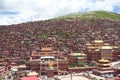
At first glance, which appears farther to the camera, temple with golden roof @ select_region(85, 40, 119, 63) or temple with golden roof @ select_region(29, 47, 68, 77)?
temple with golden roof @ select_region(85, 40, 119, 63)

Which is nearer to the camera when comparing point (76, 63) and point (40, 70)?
point (40, 70)

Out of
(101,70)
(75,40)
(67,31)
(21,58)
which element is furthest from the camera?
(67,31)

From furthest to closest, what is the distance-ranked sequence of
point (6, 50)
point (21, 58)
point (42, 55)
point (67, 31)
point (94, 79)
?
→ point (67, 31) < point (6, 50) < point (21, 58) < point (42, 55) < point (94, 79)

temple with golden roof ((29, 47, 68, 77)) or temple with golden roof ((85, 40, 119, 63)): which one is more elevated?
temple with golden roof ((85, 40, 119, 63))

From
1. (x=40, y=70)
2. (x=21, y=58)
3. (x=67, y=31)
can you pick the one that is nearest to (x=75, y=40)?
(x=67, y=31)

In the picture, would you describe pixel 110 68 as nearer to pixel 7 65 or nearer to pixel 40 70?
pixel 40 70

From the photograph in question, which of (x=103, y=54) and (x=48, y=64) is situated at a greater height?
(x=103, y=54)

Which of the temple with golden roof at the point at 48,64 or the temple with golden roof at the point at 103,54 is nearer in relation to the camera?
the temple with golden roof at the point at 48,64

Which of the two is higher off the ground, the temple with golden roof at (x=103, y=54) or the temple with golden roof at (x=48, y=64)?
the temple with golden roof at (x=103, y=54)

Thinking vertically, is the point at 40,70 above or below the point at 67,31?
below

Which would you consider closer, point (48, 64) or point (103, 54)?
point (48, 64)
